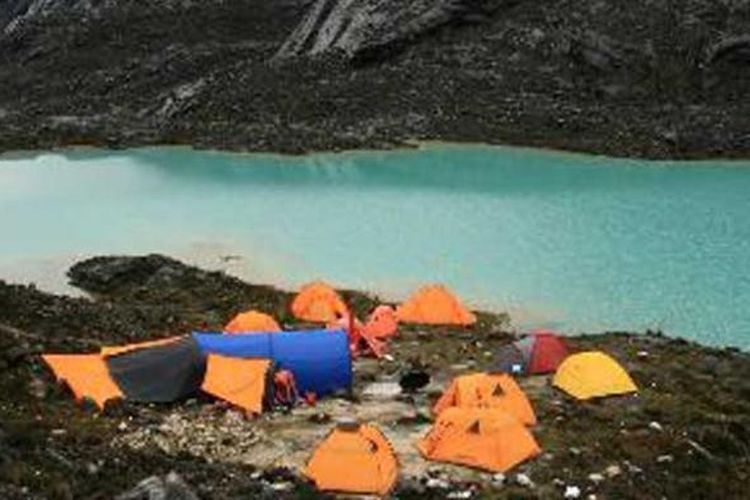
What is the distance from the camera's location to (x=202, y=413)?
85.6ft

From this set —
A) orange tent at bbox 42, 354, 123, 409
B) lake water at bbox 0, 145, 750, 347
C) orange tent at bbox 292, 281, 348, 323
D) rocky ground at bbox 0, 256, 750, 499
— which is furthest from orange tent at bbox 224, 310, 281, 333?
lake water at bbox 0, 145, 750, 347

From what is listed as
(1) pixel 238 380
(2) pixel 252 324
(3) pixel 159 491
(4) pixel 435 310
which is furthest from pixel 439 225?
(3) pixel 159 491

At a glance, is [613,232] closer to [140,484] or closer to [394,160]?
[394,160]

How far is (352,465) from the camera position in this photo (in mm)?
21844

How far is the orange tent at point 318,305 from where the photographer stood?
37219 millimetres

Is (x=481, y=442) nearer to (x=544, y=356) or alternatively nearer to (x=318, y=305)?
(x=544, y=356)

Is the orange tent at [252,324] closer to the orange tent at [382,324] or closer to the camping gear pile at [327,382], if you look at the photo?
the orange tent at [382,324]

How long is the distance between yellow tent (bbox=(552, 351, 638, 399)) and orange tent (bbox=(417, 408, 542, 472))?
4546 mm

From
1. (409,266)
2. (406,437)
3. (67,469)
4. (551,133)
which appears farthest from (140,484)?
(551,133)

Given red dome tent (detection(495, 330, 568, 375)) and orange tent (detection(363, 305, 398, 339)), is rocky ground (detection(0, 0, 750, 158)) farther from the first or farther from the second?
red dome tent (detection(495, 330, 568, 375))

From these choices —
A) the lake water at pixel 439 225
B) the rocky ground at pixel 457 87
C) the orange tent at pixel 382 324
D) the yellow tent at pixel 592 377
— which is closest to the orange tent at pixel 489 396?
the yellow tent at pixel 592 377

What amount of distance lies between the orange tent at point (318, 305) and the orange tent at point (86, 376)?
1030 centimetres

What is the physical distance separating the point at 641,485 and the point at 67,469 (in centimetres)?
1015

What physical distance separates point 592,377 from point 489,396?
3.72 meters
